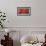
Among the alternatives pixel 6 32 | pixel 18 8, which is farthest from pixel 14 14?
pixel 6 32

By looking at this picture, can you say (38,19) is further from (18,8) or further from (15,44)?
→ (15,44)

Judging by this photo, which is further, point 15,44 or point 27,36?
point 15,44

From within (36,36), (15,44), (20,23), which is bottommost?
(15,44)

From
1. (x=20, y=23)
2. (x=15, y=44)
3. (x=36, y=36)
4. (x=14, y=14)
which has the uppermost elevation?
(x=14, y=14)

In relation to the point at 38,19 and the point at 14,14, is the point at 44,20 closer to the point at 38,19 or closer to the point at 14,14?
the point at 38,19

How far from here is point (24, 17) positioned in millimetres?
4355

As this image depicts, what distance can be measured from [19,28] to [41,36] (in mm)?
707

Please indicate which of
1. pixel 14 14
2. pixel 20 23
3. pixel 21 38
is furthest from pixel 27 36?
pixel 14 14

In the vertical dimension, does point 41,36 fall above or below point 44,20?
below

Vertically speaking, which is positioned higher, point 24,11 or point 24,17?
point 24,11

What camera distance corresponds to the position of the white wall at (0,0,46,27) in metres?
4.35

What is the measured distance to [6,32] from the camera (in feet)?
13.9

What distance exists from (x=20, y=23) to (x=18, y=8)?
46cm

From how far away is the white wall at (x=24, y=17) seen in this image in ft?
14.3
